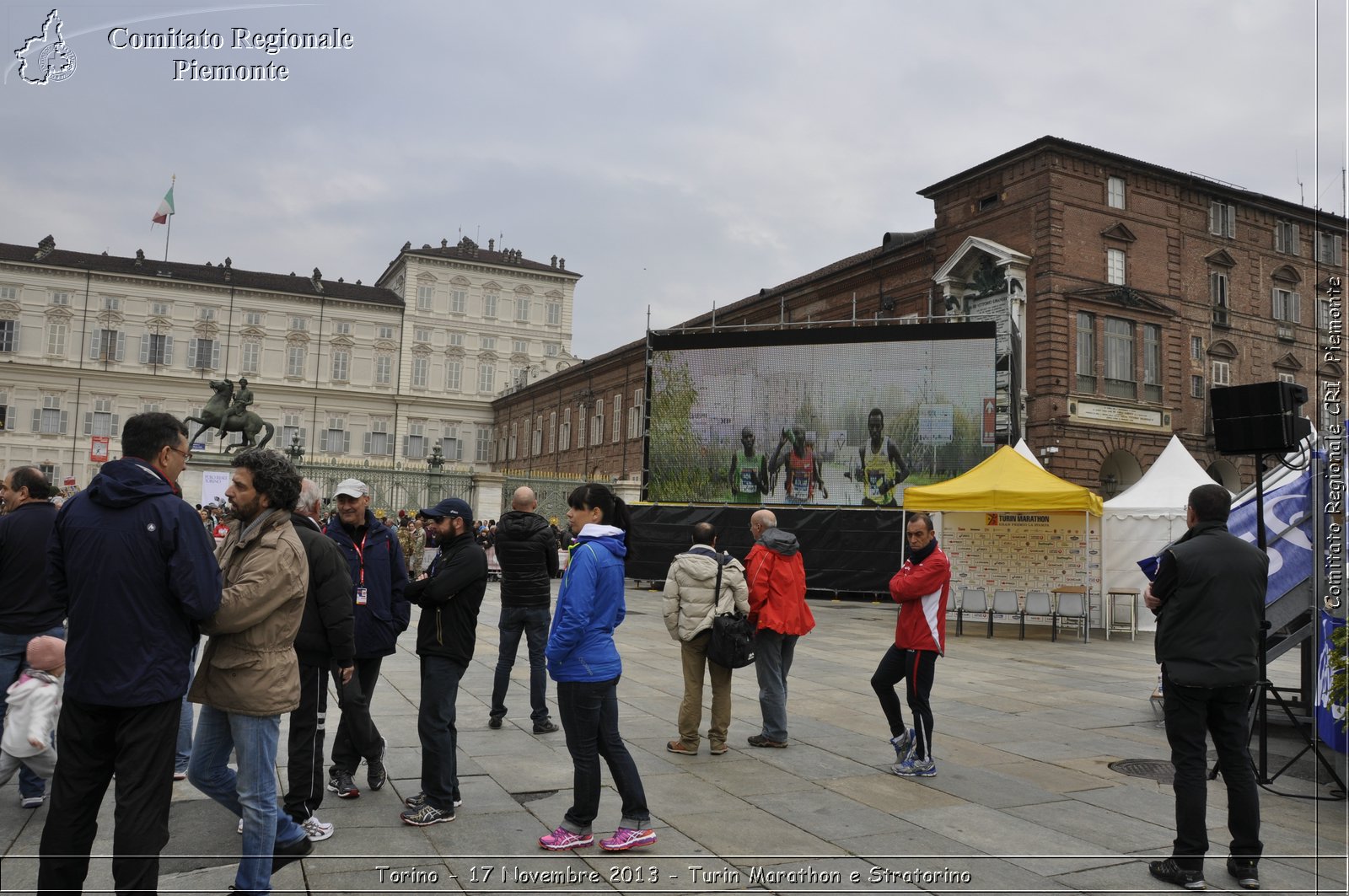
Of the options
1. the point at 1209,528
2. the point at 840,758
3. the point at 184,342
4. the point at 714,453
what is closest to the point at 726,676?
the point at 840,758

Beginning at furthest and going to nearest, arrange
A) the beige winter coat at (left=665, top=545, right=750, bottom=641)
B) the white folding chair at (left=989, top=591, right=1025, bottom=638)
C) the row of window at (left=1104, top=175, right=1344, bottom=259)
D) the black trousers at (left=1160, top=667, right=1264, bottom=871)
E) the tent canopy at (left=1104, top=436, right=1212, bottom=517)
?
the row of window at (left=1104, top=175, right=1344, bottom=259), the tent canopy at (left=1104, top=436, right=1212, bottom=517), the white folding chair at (left=989, top=591, right=1025, bottom=638), the beige winter coat at (left=665, top=545, right=750, bottom=641), the black trousers at (left=1160, top=667, right=1264, bottom=871)

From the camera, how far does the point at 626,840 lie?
4.75m

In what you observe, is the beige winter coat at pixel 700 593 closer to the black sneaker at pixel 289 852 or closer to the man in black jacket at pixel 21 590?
the black sneaker at pixel 289 852

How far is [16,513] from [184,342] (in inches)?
2706

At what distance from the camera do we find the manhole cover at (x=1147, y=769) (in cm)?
678

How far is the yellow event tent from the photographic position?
15.6 meters

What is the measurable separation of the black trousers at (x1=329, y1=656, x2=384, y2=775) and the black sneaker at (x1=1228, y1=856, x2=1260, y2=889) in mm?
4597

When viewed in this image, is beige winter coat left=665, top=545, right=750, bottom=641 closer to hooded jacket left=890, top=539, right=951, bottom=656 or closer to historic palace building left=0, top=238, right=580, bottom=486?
hooded jacket left=890, top=539, right=951, bottom=656

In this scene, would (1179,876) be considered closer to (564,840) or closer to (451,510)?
(564,840)

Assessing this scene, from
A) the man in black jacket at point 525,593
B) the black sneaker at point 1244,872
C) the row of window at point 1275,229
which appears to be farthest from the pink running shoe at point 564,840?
the row of window at point 1275,229

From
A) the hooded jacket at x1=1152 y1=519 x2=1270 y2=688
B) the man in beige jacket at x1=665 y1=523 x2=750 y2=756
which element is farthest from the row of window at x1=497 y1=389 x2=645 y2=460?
the hooded jacket at x1=1152 y1=519 x2=1270 y2=688

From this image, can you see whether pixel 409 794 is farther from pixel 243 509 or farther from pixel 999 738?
pixel 999 738

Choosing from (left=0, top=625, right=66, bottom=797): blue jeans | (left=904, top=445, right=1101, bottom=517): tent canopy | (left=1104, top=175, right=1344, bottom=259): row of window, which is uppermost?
(left=1104, top=175, right=1344, bottom=259): row of window

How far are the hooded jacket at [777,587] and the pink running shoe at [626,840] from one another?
2.71 m
